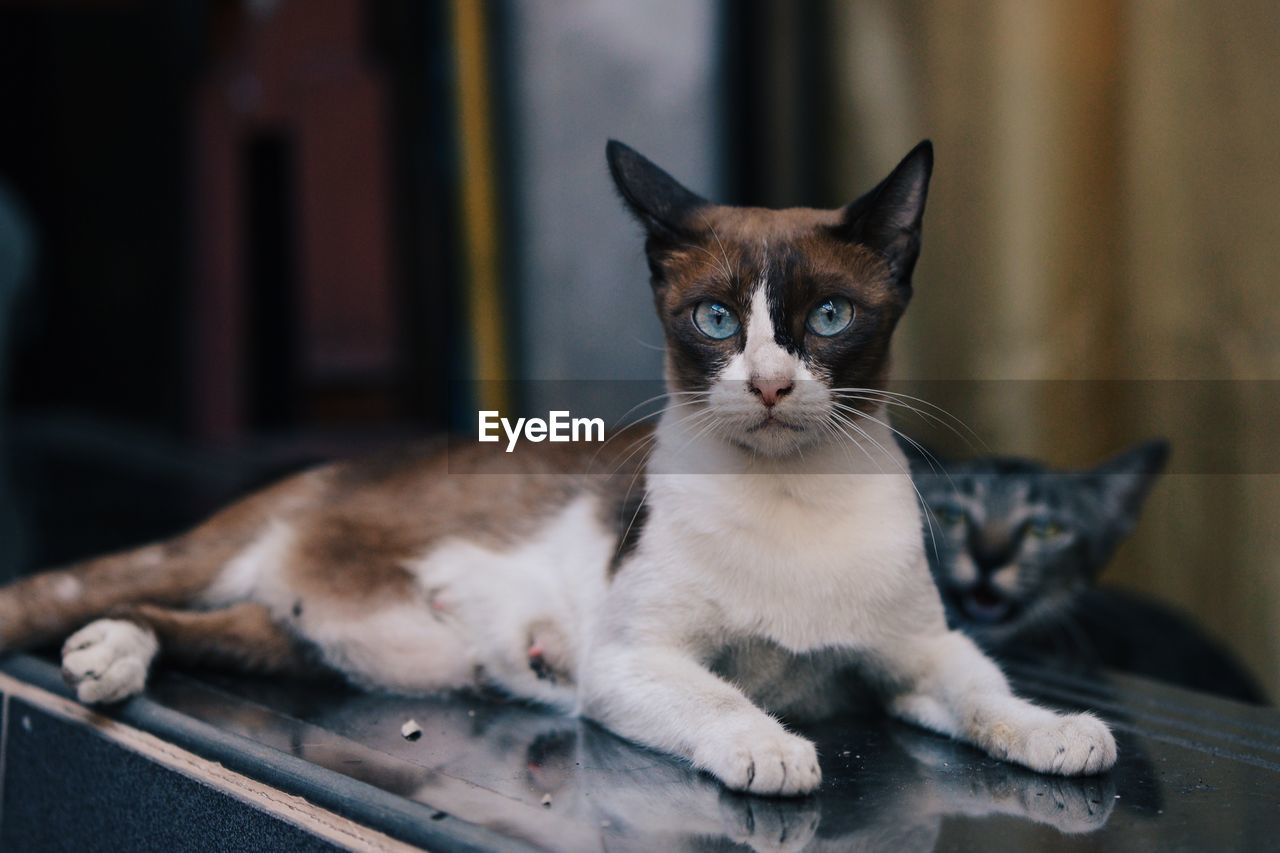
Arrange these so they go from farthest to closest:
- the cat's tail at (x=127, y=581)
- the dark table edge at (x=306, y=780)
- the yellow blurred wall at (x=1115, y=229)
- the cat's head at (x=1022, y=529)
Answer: the yellow blurred wall at (x=1115, y=229) → the cat's head at (x=1022, y=529) → the cat's tail at (x=127, y=581) → the dark table edge at (x=306, y=780)

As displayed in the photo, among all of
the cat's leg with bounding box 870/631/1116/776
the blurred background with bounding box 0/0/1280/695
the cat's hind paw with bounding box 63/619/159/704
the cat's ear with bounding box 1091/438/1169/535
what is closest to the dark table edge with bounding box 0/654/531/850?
the cat's hind paw with bounding box 63/619/159/704

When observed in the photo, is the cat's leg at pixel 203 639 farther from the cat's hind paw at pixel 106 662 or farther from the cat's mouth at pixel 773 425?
the cat's mouth at pixel 773 425

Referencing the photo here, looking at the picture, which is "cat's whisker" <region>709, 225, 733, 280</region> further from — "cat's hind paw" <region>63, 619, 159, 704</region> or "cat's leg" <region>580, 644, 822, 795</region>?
"cat's hind paw" <region>63, 619, 159, 704</region>

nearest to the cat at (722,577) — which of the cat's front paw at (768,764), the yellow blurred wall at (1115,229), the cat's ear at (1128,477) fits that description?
the cat's front paw at (768,764)

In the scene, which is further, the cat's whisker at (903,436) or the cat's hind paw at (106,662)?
the cat's hind paw at (106,662)

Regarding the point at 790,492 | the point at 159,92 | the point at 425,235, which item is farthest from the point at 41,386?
the point at 790,492
